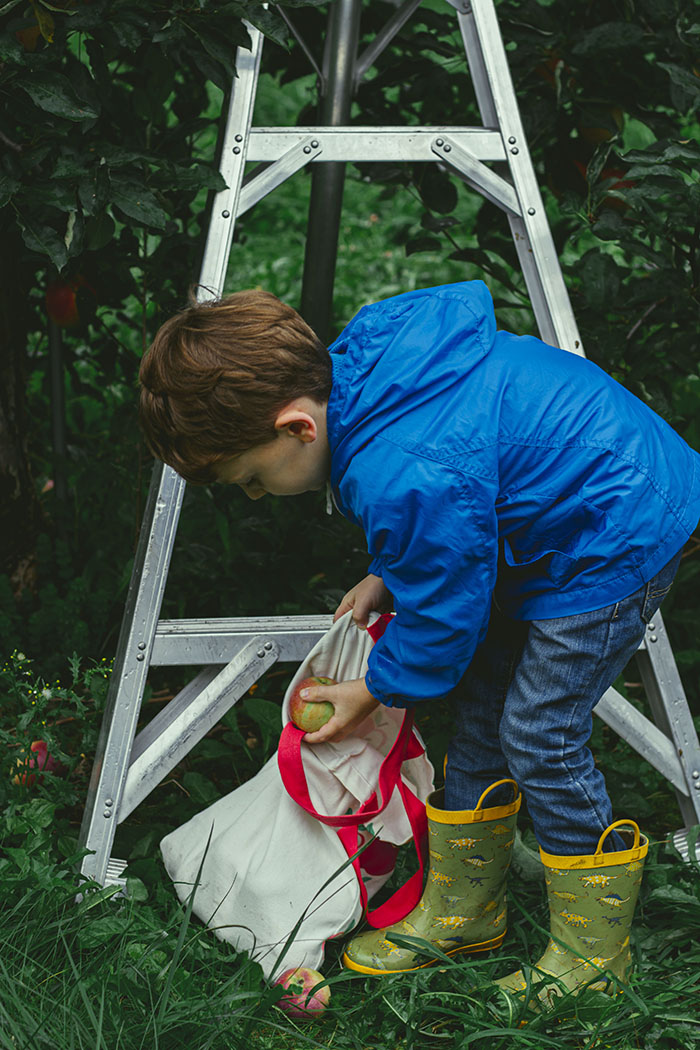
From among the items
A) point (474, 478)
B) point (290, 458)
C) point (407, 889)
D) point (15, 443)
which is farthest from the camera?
point (15, 443)

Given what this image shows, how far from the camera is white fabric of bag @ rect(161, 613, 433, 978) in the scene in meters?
1.87

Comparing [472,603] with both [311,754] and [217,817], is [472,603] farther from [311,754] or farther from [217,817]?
[217,817]

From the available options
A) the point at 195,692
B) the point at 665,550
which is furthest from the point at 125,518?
the point at 665,550

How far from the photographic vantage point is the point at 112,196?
1.91 m

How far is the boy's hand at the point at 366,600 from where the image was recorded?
6.30ft

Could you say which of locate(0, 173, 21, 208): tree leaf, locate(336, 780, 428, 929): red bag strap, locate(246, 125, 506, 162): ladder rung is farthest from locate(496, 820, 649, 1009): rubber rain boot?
locate(0, 173, 21, 208): tree leaf

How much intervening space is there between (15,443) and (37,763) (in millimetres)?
844

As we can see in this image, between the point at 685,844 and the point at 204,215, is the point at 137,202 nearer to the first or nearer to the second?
the point at 204,215

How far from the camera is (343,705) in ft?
5.97

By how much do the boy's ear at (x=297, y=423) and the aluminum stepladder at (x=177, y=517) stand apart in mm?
306

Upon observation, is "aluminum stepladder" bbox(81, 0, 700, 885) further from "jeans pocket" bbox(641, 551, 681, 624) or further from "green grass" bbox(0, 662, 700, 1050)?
"jeans pocket" bbox(641, 551, 681, 624)

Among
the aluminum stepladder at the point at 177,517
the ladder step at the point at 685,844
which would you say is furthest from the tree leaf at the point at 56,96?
the ladder step at the point at 685,844

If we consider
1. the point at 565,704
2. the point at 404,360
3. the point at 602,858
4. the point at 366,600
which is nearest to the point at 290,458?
the point at 404,360

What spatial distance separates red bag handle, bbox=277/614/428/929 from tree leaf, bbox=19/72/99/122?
943 mm
